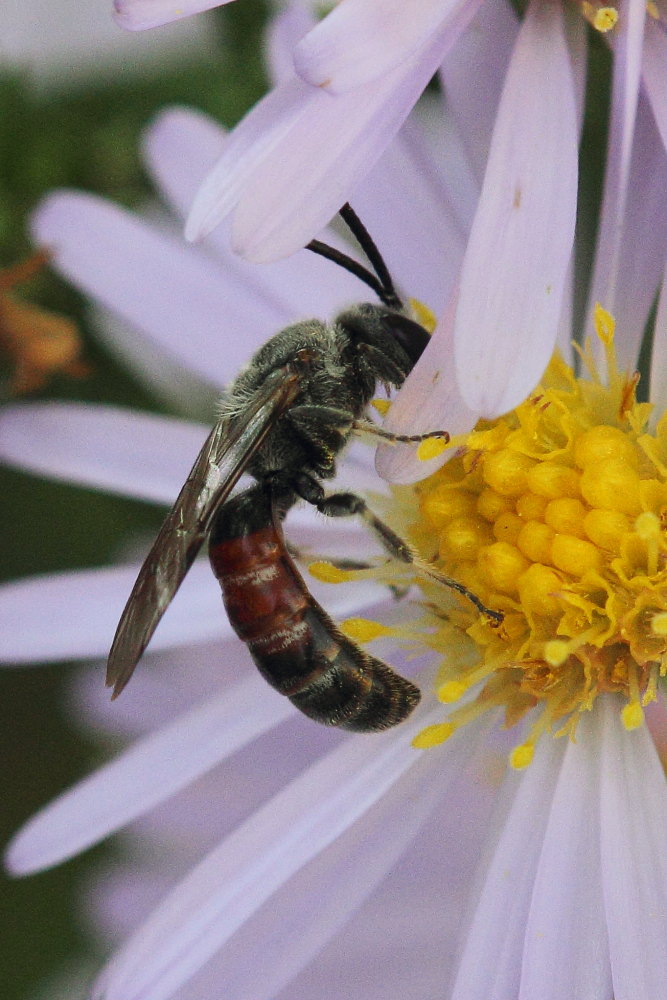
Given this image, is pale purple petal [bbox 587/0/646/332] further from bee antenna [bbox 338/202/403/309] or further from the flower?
bee antenna [bbox 338/202/403/309]

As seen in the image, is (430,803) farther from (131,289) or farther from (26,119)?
(26,119)

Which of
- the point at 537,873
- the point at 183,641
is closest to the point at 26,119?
the point at 183,641

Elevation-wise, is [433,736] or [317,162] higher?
[317,162]

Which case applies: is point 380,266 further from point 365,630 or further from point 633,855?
point 633,855

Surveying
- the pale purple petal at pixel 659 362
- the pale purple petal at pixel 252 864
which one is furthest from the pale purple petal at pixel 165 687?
the pale purple petal at pixel 659 362

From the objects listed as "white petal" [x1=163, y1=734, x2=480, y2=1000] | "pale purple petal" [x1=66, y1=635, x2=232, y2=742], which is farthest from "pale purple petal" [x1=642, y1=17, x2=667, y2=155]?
"pale purple petal" [x1=66, y1=635, x2=232, y2=742]

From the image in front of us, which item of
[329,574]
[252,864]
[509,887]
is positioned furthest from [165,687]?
[509,887]

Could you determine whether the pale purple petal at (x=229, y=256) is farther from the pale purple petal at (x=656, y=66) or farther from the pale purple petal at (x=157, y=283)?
the pale purple petal at (x=656, y=66)
